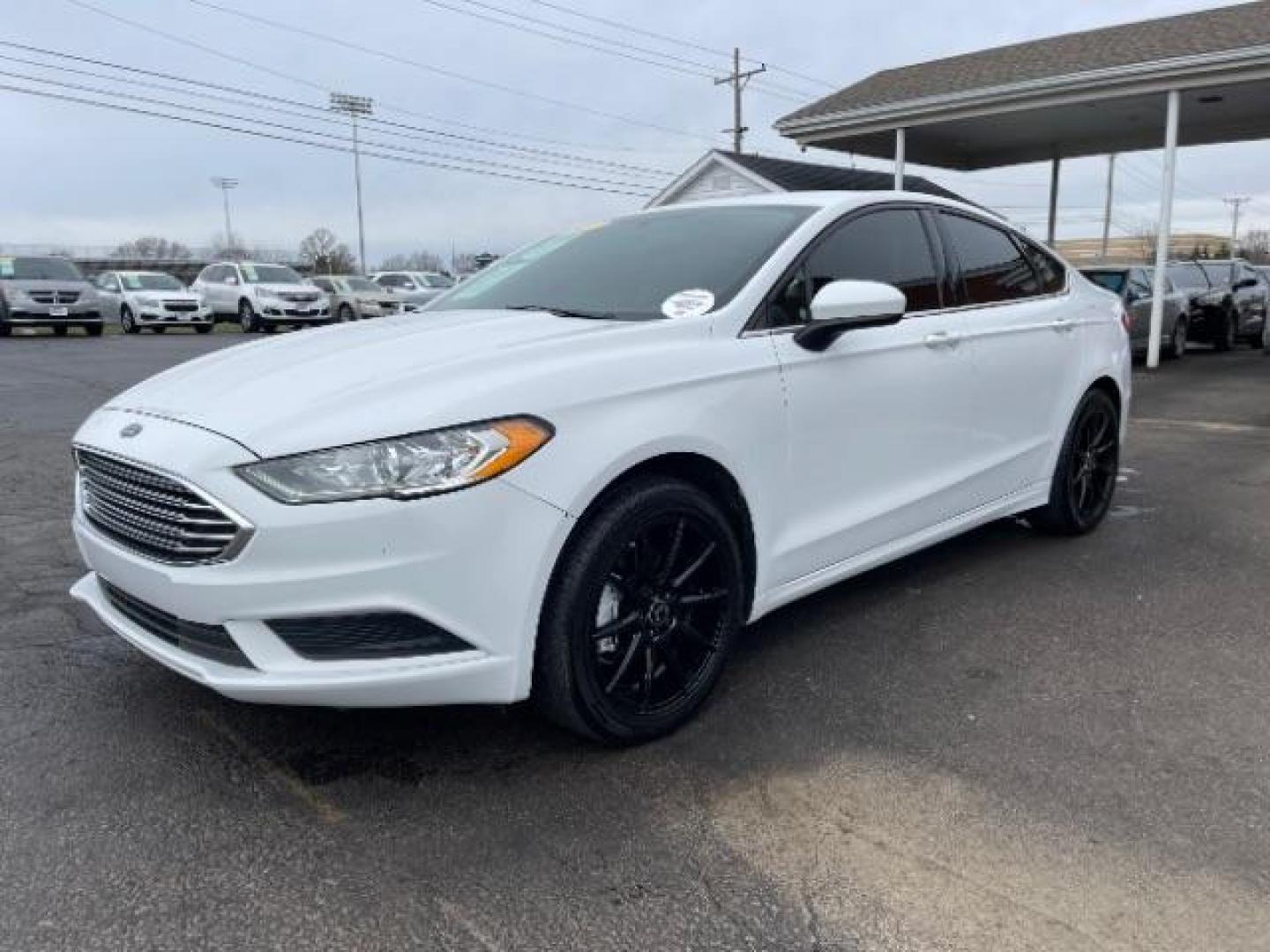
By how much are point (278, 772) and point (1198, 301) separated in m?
18.0

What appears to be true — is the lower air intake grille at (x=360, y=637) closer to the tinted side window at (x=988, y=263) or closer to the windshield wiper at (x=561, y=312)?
the windshield wiper at (x=561, y=312)

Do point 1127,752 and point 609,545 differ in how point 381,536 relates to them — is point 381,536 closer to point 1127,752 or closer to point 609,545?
point 609,545

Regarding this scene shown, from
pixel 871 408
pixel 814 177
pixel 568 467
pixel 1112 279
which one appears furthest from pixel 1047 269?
pixel 814 177

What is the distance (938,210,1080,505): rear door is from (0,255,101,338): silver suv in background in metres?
22.3

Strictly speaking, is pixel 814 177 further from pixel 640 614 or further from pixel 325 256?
pixel 325 256

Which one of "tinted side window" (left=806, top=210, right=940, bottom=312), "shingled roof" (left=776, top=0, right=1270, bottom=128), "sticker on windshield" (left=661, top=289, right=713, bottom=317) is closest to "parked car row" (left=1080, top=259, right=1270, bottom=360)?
"shingled roof" (left=776, top=0, right=1270, bottom=128)

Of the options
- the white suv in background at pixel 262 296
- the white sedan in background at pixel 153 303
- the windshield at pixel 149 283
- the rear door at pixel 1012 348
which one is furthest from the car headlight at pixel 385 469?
the windshield at pixel 149 283

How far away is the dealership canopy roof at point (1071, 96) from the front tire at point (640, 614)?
12.9 m

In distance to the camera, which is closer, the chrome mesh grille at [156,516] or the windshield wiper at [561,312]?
the chrome mesh grille at [156,516]

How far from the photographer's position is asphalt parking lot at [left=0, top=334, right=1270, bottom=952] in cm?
229

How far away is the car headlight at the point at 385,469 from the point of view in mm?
2549

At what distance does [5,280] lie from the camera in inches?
867

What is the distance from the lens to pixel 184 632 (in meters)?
2.77

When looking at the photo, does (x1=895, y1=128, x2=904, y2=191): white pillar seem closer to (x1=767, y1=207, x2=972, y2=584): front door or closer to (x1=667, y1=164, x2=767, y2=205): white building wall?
(x1=667, y1=164, x2=767, y2=205): white building wall
